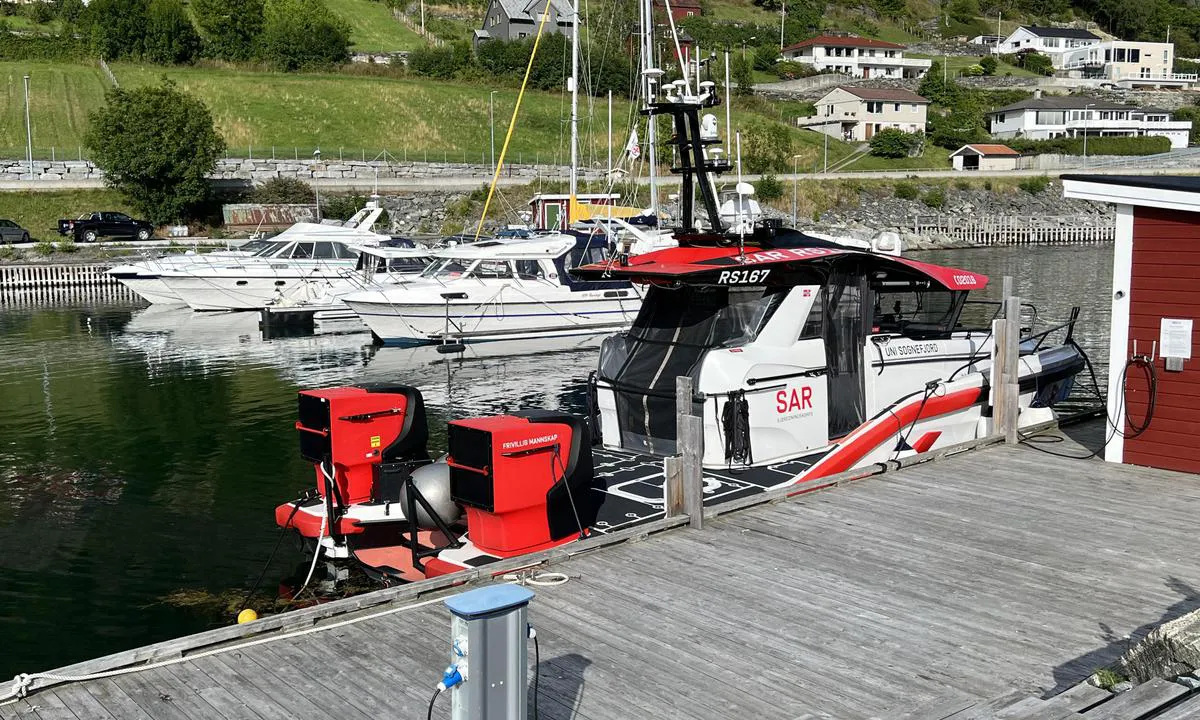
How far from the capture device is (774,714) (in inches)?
250

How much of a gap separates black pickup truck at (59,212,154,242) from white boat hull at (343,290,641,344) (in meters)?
31.9

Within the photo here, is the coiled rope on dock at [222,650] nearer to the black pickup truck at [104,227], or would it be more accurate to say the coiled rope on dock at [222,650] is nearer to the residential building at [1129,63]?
the black pickup truck at [104,227]

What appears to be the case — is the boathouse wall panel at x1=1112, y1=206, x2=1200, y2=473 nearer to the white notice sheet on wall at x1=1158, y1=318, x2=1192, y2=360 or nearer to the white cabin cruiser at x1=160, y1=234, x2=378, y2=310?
the white notice sheet on wall at x1=1158, y1=318, x2=1192, y2=360

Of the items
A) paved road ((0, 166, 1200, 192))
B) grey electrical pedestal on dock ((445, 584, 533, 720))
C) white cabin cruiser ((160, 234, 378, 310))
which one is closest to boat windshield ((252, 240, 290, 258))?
white cabin cruiser ((160, 234, 378, 310))

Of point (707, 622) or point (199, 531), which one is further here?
point (199, 531)

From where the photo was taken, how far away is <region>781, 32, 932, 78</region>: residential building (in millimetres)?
117312

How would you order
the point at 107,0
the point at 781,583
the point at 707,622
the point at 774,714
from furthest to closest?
the point at 107,0 < the point at 781,583 < the point at 707,622 < the point at 774,714

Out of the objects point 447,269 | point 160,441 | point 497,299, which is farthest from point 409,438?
point 447,269

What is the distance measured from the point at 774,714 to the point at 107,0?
3616 inches

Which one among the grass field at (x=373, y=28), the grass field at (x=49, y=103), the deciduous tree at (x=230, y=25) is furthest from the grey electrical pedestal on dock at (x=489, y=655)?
the grass field at (x=373, y=28)

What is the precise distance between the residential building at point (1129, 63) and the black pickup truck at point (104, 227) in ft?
Answer: 359

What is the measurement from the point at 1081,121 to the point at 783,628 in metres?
105

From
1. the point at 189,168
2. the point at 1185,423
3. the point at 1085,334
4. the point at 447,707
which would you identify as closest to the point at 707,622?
the point at 447,707

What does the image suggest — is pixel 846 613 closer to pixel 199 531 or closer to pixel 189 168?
pixel 199 531
